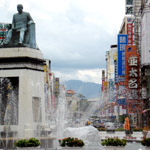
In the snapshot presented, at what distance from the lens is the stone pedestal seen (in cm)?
2845

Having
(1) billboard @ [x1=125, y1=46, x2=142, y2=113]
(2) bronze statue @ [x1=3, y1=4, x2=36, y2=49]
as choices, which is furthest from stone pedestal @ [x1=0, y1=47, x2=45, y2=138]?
(1) billboard @ [x1=125, y1=46, x2=142, y2=113]

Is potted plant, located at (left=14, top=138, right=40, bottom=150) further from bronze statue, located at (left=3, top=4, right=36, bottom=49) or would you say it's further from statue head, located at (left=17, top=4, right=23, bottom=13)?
statue head, located at (left=17, top=4, right=23, bottom=13)

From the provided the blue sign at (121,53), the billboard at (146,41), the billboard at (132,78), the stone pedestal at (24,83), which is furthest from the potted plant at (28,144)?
the blue sign at (121,53)

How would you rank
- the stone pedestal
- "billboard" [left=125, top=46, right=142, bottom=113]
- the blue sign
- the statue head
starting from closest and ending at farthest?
the stone pedestal, the statue head, "billboard" [left=125, top=46, right=142, bottom=113], the blue sign

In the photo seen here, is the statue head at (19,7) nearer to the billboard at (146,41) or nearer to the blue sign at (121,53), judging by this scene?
the billboard at (146,41)

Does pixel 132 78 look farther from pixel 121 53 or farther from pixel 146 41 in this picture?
pixel 146 41

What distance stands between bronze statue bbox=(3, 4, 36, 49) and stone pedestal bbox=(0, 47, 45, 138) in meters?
0.79

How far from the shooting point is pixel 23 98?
28.6 m

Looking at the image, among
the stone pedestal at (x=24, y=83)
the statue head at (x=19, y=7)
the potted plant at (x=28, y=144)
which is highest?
the statue head at (x=19, y=7)

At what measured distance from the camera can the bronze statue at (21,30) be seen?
3009 cm

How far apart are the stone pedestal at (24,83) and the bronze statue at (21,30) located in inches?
31.2

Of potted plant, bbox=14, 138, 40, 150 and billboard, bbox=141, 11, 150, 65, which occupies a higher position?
billboard, bbox=141, 11, 150, 65

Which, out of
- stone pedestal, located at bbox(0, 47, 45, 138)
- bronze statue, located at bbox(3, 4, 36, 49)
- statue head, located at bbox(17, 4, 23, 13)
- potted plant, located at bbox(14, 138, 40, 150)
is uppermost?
statue head, located at bbox(17, 4, 23, 13)

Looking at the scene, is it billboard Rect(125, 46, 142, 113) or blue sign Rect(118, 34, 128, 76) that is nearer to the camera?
billboard Rect(125, 46, 142, 113)
